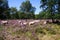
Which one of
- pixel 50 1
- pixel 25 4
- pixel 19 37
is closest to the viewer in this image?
pixel 19 37

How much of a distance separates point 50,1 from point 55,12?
1736 mm

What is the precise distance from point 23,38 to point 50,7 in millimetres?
11534

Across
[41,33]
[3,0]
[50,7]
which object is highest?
[3,0]

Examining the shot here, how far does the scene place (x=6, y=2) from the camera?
55.4 m

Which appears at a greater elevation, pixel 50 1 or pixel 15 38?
pixel 50 1

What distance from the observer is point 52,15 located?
2134 centimetres

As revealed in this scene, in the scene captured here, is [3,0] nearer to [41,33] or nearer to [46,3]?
[46,3]

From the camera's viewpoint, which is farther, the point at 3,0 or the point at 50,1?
the point at 3,0

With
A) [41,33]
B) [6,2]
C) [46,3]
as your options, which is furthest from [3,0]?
[41,33]

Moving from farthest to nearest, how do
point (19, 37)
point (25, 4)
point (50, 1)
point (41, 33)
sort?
point (25, 4), point (50, 1), point (41, 33), point (19, 37)

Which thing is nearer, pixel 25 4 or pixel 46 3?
pixel 46 3

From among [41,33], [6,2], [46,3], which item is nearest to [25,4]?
[6,2]

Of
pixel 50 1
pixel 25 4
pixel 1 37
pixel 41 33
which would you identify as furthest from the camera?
pixel 25 4

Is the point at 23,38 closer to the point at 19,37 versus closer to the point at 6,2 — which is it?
the point at 19,37
